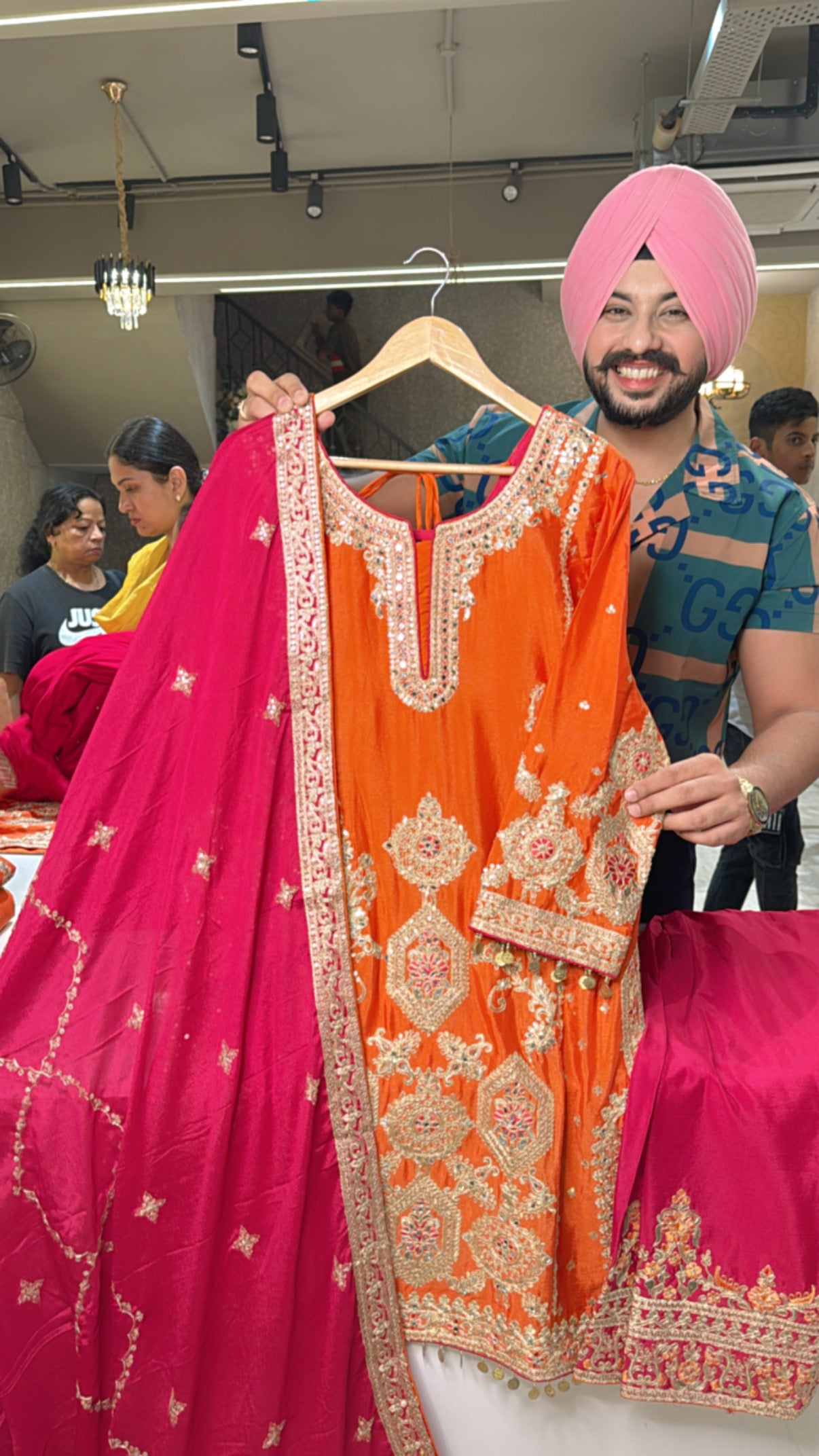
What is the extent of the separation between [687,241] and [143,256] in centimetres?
640

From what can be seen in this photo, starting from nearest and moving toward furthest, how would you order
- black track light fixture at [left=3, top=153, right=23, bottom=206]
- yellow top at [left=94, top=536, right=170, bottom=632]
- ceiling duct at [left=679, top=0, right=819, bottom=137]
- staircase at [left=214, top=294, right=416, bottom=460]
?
yellow top at [left=94, top=536, right=170, bottom=632] → ceiling duct at [left=679, top=0, right=819, bottom=137] → black track light fixture at [left=3, top=153, right=23, bottom=206] → staircase at [left=214, top=294, right=416, bottom=460]

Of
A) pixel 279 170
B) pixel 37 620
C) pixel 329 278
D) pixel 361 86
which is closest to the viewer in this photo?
pixel 37 620

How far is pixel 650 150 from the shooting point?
5.30 meters

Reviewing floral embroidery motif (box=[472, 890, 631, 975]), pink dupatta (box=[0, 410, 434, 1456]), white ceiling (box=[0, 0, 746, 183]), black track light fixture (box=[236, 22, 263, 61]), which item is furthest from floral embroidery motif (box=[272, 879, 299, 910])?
black track light fixture (box=[236, 22, 263, 61])

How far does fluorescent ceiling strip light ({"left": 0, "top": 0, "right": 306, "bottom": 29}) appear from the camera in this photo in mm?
2713

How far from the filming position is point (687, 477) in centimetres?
148

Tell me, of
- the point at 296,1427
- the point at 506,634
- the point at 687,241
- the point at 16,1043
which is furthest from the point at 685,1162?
the point at 687,241

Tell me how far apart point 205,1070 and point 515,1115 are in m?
0.34

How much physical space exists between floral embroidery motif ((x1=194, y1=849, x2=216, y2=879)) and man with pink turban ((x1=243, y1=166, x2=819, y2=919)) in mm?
542

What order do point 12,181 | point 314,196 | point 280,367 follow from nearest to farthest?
1. point 12,181
2. point 314,196
3. point 280,367

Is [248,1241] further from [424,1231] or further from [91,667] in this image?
[91,667]

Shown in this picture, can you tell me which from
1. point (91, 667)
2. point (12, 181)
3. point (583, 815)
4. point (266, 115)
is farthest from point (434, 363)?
point (12, 181)

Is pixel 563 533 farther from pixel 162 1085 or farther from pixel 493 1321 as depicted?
pixel 493 1321

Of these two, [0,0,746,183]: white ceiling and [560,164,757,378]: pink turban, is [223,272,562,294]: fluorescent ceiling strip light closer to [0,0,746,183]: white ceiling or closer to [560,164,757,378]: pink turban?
A: [0,0,746,183]: white ceiling
